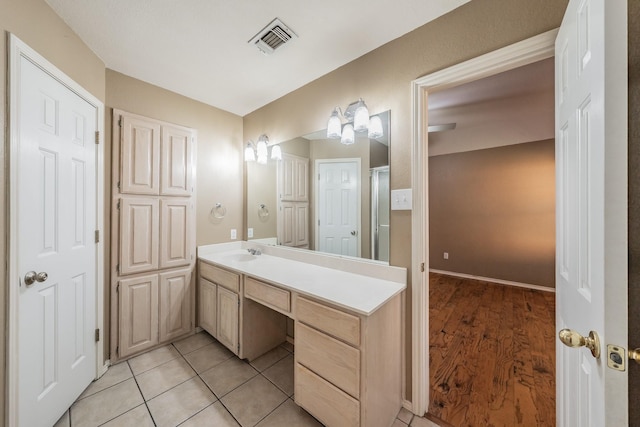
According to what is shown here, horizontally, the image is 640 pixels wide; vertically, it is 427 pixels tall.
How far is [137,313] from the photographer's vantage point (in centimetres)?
204

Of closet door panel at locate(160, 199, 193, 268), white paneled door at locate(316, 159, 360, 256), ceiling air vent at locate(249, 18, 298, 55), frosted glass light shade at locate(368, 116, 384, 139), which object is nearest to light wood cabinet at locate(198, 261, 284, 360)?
closet door panel at locate(160, 199, 193, 268)

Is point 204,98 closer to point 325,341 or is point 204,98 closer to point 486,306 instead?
point 325,341

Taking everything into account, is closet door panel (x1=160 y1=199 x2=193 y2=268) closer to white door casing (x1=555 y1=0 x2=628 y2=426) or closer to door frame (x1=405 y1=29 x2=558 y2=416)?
door frame (x1=405 y1=29 x2=558 y2=416)

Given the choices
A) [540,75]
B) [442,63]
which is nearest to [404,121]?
[442,63]

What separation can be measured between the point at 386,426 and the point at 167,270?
217 centimetres

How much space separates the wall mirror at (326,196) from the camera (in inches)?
67.7

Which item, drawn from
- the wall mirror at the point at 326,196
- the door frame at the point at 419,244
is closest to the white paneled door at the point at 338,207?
the wall mirror at the point at 326,196

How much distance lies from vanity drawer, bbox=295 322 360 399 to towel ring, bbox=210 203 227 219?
170 cm

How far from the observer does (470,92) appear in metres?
2.56

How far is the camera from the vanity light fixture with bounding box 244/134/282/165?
2414 millimetres

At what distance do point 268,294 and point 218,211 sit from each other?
54.2 inches

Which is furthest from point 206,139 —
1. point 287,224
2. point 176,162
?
point 287,224

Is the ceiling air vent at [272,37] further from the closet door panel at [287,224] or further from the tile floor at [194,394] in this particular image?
the tile floor at [194,394]

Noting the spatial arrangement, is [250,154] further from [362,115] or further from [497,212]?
[497,212]
